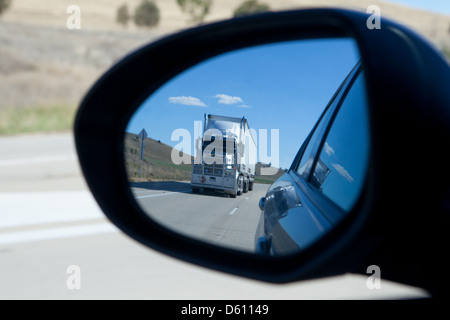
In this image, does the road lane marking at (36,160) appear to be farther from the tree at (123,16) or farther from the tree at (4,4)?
the tree at (123,16)

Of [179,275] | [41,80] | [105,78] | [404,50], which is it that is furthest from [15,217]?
[41,80]

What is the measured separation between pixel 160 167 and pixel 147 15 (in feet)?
247

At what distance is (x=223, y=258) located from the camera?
5.45 ft

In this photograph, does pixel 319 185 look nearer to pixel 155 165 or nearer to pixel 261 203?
pixel 261 203

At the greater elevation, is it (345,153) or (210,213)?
(345,153)

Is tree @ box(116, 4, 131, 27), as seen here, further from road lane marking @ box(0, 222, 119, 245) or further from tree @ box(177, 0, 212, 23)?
road lane marking @ box(0, 222, 119, 245)

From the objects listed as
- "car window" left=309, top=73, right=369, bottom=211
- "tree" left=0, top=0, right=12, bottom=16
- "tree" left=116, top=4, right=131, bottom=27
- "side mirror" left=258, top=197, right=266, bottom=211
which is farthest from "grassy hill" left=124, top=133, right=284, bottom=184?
"tree" left=116, top=4, right=131, bottom=27

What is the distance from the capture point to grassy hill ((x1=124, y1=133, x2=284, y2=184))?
1750 mm

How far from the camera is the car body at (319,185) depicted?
5.29ft

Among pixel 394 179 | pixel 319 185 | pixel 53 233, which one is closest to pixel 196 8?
pixel 53 233

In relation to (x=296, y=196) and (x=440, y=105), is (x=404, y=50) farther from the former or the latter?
(x=296, y=196)

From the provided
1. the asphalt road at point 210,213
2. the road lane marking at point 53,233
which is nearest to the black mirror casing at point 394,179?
the asphalt road at point 210,213

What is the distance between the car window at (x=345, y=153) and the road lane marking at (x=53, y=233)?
4.39 meters

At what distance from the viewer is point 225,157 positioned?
1.71 meters
